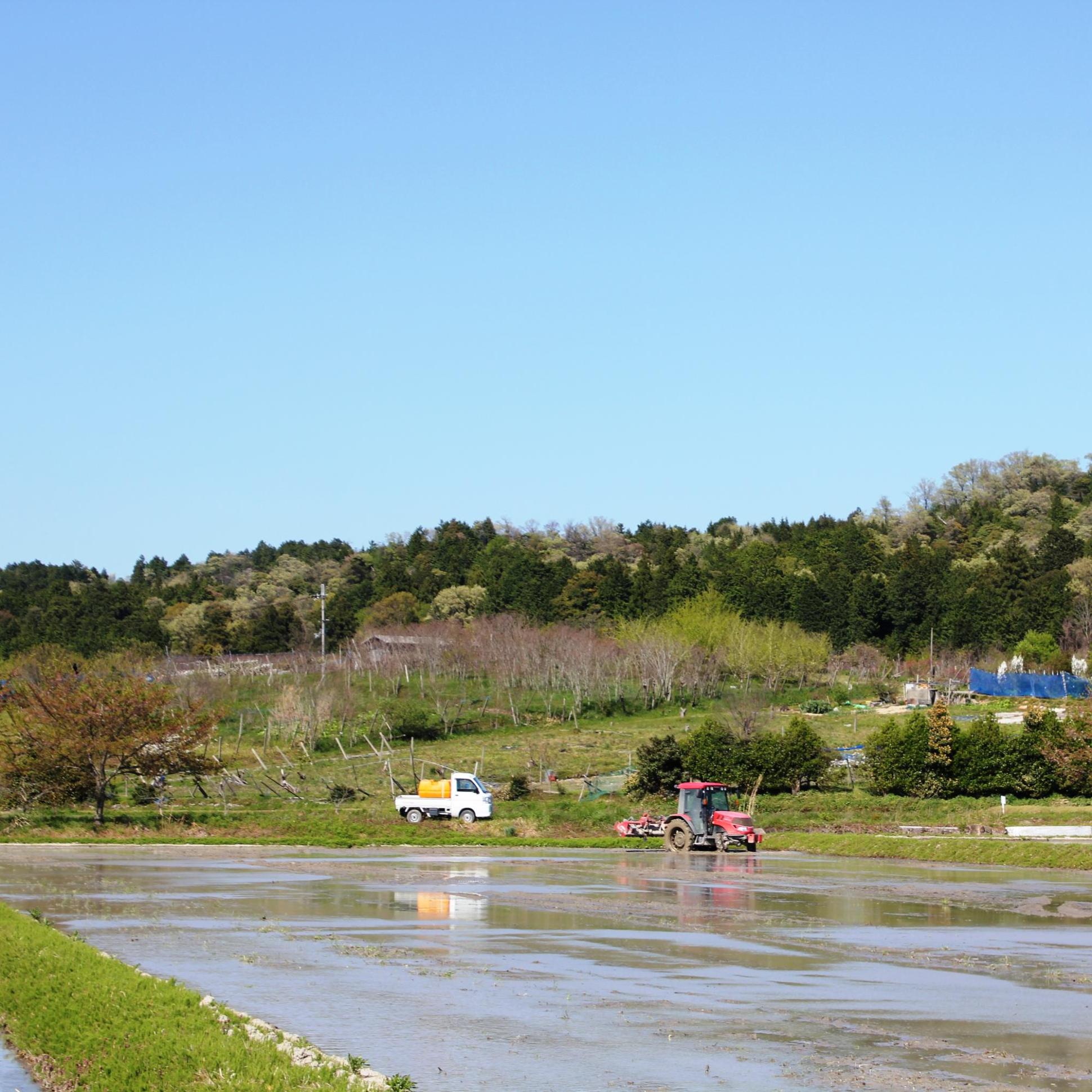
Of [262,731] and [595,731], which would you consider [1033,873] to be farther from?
[262,731]

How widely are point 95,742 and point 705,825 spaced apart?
18268mm

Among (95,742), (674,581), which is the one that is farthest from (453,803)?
(674,581)

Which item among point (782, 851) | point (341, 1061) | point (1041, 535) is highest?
point (1041, 535)

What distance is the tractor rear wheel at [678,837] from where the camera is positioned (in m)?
36.0

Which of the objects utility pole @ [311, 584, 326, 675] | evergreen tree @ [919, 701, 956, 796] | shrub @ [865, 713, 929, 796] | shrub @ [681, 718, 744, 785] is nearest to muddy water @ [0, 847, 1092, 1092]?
evergreen tree @ [919, 701, 956, 796]

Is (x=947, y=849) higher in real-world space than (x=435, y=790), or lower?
lower

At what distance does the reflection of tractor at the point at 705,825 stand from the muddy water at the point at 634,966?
685 centimetres

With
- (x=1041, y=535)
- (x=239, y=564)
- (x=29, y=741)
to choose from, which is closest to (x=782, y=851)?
(x=29, y=741)

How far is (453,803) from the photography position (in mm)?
43219

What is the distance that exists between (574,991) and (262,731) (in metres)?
60.3

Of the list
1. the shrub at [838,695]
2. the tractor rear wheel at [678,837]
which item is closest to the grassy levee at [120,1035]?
the tractor rear wheel at [678,837]

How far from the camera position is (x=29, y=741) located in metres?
42.0

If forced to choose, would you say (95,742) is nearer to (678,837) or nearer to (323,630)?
(678,837)

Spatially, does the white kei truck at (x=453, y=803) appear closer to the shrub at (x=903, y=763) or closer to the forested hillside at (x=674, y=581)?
the shrub at (x=903, y=763)
